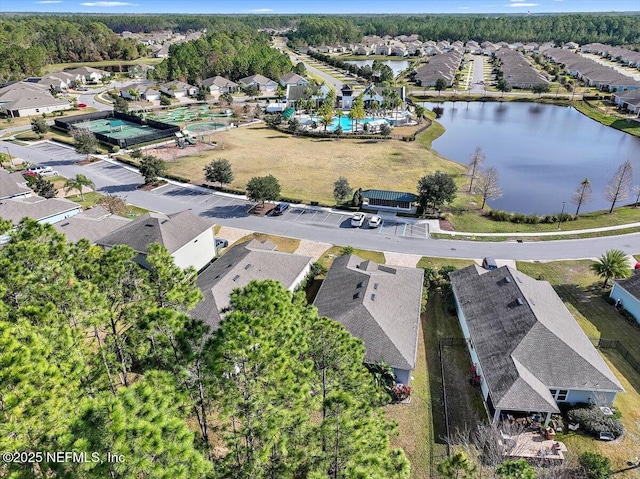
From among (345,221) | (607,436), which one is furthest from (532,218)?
(607,436)

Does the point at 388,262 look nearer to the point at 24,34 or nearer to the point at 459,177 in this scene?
the point at 459,177

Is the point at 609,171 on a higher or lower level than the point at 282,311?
lower

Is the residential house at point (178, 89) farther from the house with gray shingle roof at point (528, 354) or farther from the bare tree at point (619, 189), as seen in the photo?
the house with gray shingle roof at point (528, 354)

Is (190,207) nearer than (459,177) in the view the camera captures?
Yes

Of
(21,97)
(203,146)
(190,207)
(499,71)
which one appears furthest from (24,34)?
(499,71)

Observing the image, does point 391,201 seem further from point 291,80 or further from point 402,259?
point 291,80

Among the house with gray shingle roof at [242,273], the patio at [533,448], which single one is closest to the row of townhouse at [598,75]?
the house with gray shingle roof at [242,273]
